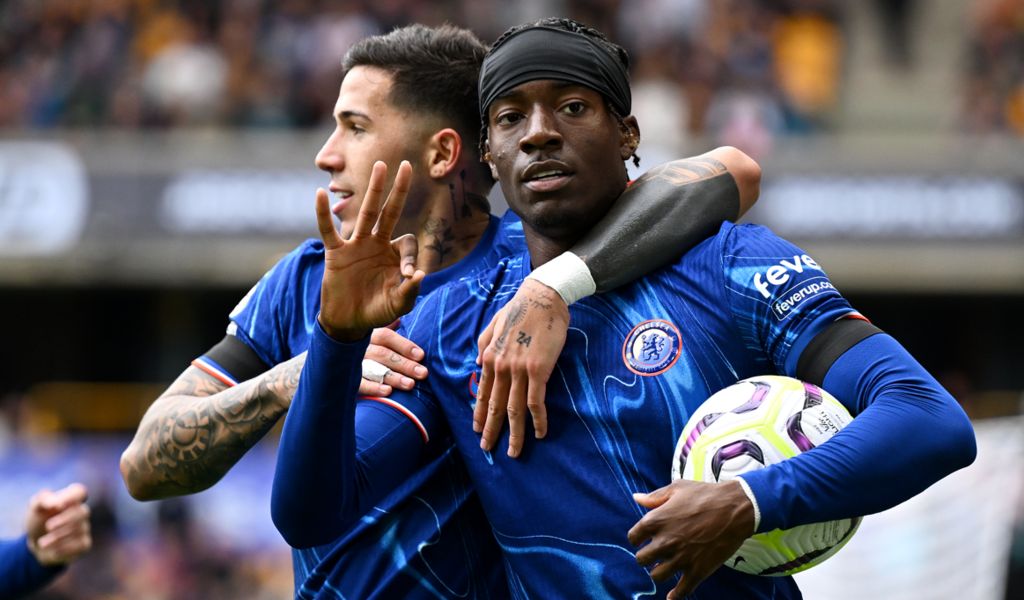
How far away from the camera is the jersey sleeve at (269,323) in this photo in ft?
14.0

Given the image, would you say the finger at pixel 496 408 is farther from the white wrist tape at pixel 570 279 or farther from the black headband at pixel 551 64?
the black headband at pixel 551 64

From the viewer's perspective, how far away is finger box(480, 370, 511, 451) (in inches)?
141

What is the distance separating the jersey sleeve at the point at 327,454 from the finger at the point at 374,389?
0.30 ft

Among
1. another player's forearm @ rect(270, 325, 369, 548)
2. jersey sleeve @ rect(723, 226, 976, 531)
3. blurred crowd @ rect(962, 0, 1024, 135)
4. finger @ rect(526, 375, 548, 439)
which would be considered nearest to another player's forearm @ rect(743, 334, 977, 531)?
jersey sleeve @ rect(723, 226, 976, 531)

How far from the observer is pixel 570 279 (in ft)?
11.9

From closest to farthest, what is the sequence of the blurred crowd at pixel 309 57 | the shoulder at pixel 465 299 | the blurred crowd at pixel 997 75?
the shoulder at pixel 465 299, the blurred crowd at pixel 309 57, the blurred crowd at pixel 997 75

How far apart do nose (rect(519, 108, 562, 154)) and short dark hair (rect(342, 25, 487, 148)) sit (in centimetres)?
73

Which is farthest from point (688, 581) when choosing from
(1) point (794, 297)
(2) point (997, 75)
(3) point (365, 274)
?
(2) point (997, 75)

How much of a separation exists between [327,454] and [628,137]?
1160mm

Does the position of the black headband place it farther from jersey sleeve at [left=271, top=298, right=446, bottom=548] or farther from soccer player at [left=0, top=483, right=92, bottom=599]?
soccer player at [left=0, top=483, right=92, bottom=599]

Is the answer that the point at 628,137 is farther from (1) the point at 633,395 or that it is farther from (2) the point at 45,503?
(2) the point at 45,503

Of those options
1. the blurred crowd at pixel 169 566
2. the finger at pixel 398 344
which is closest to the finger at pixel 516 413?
the finger at pixel 398 344

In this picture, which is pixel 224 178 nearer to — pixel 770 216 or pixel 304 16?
pixel 304 16

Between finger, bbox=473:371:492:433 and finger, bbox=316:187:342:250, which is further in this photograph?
finger, bbox=473:371:492:433
